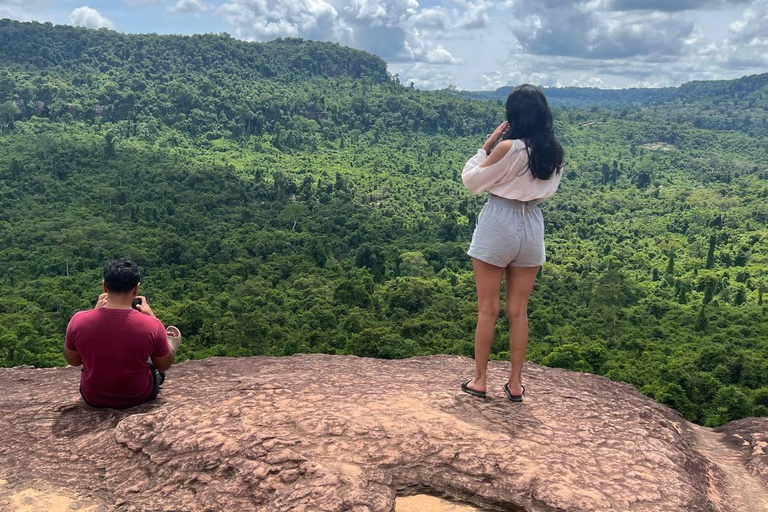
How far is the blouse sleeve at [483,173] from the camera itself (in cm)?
434

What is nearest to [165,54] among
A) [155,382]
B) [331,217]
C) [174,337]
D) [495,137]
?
[331,217]

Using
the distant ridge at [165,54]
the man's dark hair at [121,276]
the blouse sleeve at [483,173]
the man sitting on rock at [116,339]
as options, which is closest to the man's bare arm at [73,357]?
the man sitting on rock at [116,339]

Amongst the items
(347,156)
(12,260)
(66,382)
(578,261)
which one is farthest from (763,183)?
(66,382)

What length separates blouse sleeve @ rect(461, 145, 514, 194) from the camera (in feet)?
14.3

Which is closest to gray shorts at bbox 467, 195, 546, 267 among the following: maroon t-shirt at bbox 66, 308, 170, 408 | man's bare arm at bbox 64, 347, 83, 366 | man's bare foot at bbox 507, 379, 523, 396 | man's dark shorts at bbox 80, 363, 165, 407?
man's bare foot at bbox 507, 379, 523, 396

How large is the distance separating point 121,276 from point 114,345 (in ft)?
1.68

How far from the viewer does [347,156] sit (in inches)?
4195

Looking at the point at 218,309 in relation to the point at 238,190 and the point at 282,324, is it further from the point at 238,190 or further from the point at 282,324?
the point at 238,190

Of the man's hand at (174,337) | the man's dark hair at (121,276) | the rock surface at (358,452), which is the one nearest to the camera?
the rock surface at (358,452)

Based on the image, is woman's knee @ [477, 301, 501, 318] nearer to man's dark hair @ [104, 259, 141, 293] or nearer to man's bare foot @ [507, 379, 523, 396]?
man's bare foot @ [507, 379, 523, 396]

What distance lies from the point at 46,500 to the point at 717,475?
4623 mm

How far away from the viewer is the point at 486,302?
15.2 feet

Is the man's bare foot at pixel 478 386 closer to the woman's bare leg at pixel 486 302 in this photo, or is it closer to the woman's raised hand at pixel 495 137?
the woman's bare leg at pixel 486 302

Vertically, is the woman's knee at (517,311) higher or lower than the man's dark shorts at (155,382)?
higher
